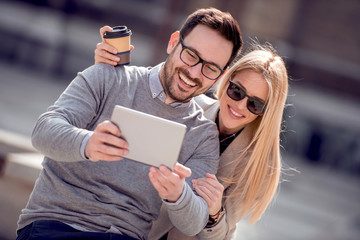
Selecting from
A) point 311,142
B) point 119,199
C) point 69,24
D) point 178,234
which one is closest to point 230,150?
point 178,234

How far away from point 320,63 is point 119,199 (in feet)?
45.8

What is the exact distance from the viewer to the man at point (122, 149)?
194 cm

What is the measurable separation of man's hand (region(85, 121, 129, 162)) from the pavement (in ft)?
4.81

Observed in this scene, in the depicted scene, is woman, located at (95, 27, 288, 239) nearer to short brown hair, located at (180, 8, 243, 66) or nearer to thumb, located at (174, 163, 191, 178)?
short brown hair, located at (180, 8, 243, 66)

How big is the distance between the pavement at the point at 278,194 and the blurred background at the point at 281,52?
88mm

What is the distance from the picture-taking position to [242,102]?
9.24 feet

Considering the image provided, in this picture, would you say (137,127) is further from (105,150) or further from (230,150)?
(230,150)

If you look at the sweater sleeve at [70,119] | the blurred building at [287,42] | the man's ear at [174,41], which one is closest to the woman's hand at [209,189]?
the sweater sleeve at [70,119]

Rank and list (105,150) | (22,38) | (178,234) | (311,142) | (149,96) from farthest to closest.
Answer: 1. (22,38)
2. (311,142)
3. (178,234)
4. (149,96)
5. (105,150)

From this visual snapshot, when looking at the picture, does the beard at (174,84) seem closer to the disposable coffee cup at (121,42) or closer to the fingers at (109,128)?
the disposable coffee cup at (121,42)

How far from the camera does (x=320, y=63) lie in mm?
15305

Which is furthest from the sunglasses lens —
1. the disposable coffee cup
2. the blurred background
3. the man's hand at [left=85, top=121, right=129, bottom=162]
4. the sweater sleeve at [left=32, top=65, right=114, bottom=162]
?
the blurred background

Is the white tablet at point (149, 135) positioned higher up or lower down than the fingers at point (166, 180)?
higher up

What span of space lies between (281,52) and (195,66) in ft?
43.7
